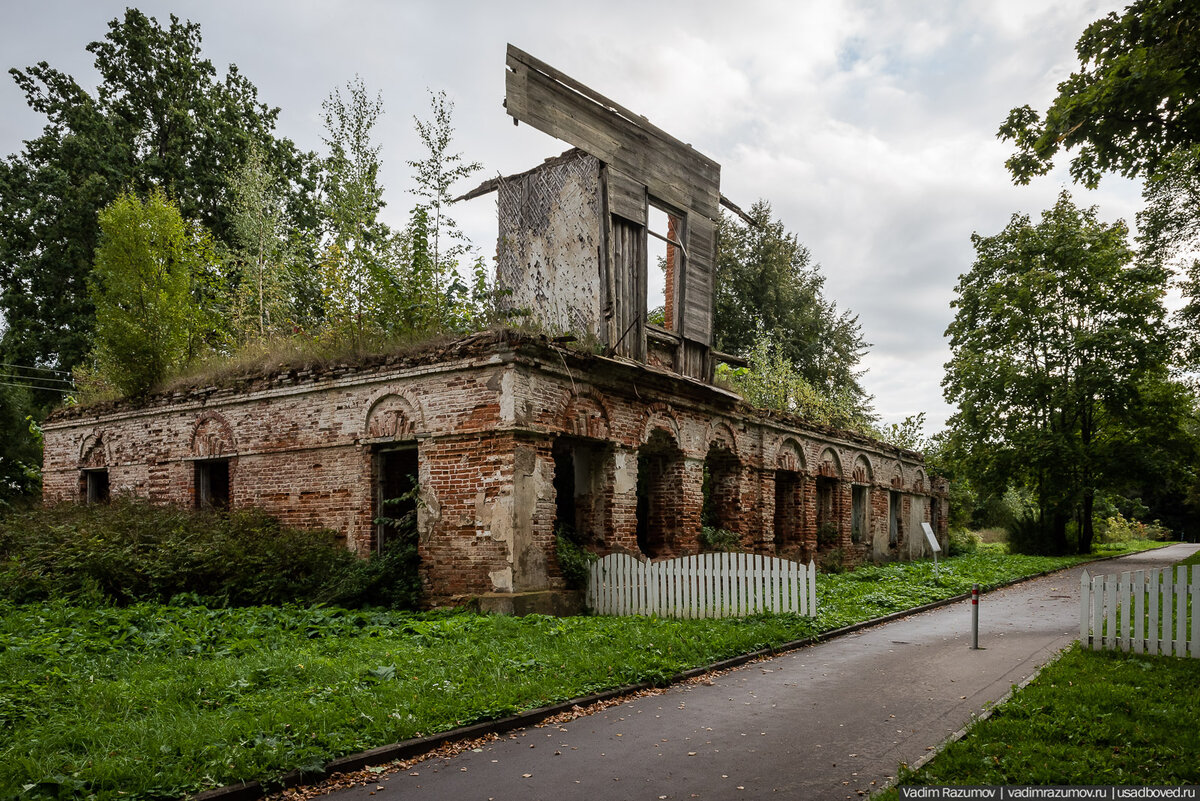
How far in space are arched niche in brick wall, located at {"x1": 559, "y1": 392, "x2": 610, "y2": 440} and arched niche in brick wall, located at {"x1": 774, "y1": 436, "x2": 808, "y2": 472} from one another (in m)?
7.56

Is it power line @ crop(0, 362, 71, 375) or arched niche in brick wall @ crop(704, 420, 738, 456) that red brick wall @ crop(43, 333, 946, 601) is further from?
power line @ crop(0, 362, 71, 375)

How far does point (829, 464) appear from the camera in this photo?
23.5m

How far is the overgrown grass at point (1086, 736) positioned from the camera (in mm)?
5359

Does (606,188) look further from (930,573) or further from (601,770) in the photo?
(930,573)

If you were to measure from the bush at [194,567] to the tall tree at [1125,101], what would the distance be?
35.5 ft

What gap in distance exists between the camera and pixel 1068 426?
31.1 meters

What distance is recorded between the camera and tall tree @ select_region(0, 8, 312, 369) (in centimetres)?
3058

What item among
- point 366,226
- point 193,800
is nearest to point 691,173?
point 366,226

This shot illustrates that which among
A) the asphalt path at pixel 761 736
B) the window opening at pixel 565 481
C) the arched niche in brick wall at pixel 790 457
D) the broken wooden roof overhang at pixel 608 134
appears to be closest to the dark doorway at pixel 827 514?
the arched niche in brick wall at pixel 790 457

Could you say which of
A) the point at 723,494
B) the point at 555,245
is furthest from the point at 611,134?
the point at 723,494

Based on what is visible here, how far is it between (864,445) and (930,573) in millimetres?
5224

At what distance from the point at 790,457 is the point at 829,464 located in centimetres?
267

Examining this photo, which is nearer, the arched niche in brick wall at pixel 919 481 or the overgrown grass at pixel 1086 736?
the overgrown grass at pixel 1086 736

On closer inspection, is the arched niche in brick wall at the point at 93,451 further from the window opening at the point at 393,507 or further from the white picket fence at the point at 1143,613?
the white picket fence at the point at 1143,613
